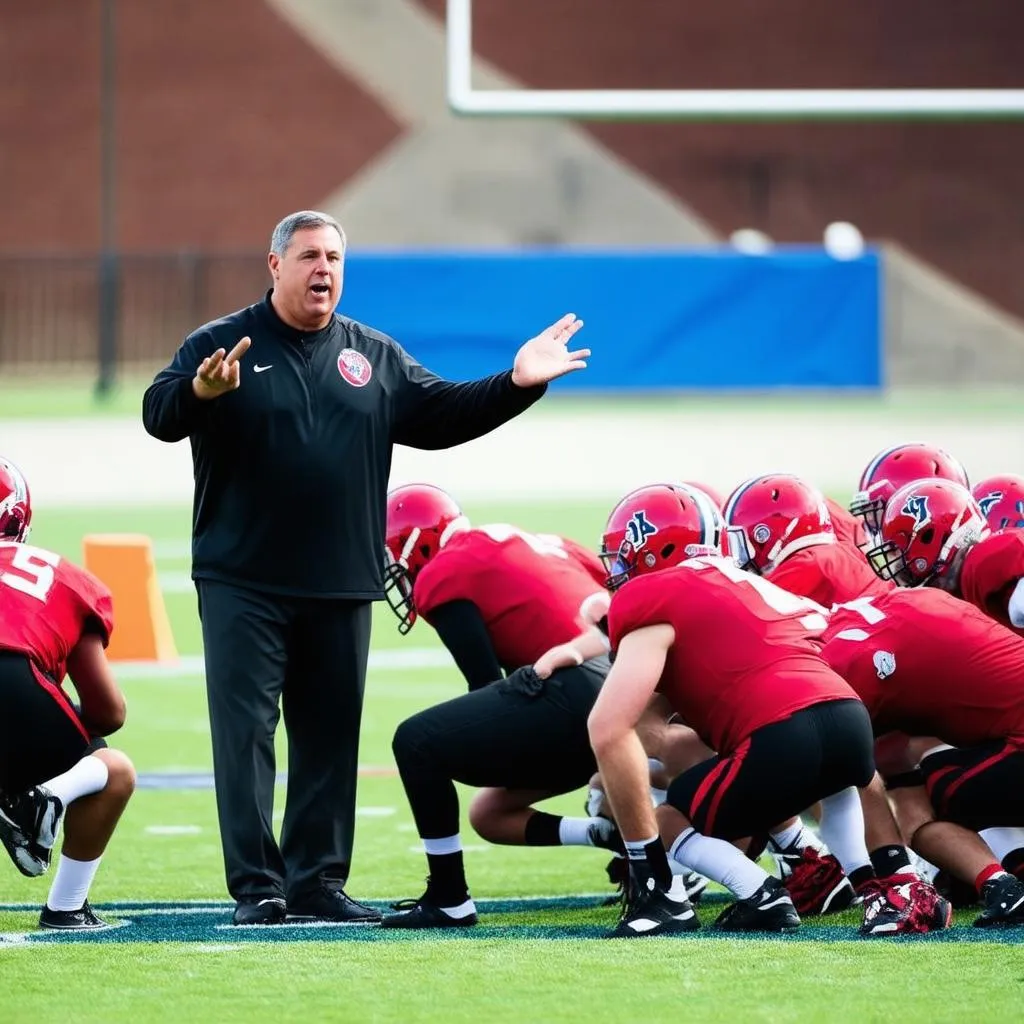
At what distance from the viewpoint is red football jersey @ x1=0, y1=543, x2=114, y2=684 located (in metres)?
5.90

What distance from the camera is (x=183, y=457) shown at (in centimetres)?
2330

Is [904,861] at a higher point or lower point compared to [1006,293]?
lower

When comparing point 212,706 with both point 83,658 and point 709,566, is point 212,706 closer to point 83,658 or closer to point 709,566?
point 83,658

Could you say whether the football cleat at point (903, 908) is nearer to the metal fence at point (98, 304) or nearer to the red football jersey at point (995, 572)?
the red football jersey at point (995, 572)

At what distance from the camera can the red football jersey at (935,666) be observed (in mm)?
5879

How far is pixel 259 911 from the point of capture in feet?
19.9

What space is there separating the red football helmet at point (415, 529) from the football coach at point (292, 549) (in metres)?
0.78

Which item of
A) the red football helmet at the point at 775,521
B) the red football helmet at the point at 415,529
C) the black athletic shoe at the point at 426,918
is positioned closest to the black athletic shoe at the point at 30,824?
the black athletic shoe at the point at 426,918

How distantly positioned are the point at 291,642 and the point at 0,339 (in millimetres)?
29962

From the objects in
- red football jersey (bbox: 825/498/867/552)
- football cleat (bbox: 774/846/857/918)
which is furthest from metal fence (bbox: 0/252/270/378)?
football cleat (bbox: 774/846/857/918)

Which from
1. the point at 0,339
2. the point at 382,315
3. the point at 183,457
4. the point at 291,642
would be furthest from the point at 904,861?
the point at 0,339

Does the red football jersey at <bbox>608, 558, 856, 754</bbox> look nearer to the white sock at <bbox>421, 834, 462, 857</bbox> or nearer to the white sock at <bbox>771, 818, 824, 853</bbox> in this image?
the white sock at <bbox>771, 818, 824, 853</bbox>

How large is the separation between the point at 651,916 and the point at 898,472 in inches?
101

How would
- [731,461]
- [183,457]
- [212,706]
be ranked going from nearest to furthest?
[212,706] < [731,461] < [183,457]
